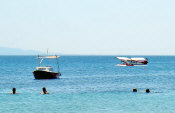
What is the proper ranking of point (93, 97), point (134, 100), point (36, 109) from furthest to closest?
point (93, 97) < point (134, 100) < point (36, 109)

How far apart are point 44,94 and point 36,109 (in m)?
12.8

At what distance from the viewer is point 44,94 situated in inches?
2234

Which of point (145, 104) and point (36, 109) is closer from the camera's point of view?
point (36, 109)

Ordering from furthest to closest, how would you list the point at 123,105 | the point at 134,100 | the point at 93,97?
1. the point at 93,97
2. the point at 134,100
3. the point at 123,105

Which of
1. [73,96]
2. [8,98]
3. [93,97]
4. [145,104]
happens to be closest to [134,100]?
[145,104]

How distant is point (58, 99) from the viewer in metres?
52.2

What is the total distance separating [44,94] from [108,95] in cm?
1065

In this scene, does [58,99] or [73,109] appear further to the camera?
[58,99]

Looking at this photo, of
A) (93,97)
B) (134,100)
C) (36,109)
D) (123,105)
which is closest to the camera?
(36,109)


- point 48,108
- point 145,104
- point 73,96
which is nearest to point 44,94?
point 73,96

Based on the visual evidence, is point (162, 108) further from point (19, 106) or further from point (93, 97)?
point (19, 106)

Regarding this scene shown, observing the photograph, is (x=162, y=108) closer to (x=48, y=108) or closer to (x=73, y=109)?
(x=73, y=109)

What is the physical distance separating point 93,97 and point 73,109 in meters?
10.8

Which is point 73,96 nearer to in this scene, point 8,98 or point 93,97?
point 93,97
